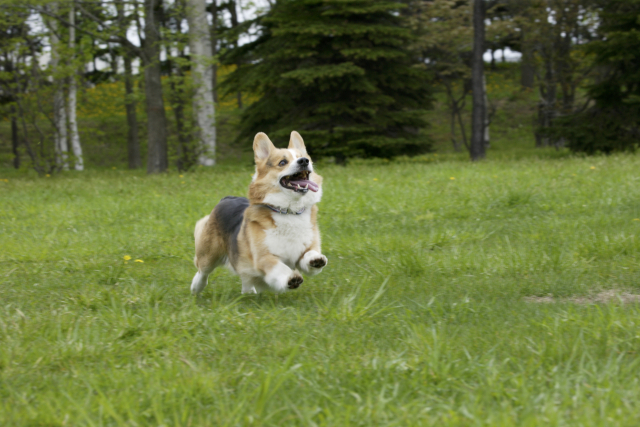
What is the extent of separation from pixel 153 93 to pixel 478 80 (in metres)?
9.55

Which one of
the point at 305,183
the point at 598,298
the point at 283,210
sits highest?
the point at 305,183

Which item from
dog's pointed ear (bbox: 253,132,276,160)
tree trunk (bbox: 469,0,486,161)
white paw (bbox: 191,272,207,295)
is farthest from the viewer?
tree trunk (bbox: 469,0,486,161)

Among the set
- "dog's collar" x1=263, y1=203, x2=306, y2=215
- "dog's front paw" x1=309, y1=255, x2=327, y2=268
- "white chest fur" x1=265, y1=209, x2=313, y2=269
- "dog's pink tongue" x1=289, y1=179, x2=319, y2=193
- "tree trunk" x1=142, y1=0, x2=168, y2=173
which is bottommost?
"dog's front paw" x1=309, y1=255, x2=327, y2=268

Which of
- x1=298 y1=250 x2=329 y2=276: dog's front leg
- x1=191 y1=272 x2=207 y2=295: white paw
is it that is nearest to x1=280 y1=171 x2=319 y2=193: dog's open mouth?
x1=298 y1=250 x2=329 y2=276: dog's front leg

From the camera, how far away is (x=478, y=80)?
58.7 feet

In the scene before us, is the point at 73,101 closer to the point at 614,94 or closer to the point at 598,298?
the point at 614,94

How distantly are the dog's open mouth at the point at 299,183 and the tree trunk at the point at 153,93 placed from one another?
12628 mm

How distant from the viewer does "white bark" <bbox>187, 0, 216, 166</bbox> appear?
56.9 ft

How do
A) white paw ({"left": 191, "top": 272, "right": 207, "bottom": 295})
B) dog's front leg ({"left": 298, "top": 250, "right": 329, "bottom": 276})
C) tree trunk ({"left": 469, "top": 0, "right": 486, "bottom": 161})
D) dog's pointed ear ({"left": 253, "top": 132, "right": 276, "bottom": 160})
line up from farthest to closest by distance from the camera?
tree trunk ({"left": 469, "top": 0, "right": 486, "bottom": 161}) → white paw ({"left": 191, "top": 272, "right": 207, "bottom": 295}) → dog's pointed ear ({"left": 253, "top": 132, "right": 276, "bottom": 160}) → dog's front leg ({"left": 298, "top": 250, "right": 329, "bottom": 276})

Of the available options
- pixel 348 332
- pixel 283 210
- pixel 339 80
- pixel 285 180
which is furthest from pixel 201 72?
pixel 348 332

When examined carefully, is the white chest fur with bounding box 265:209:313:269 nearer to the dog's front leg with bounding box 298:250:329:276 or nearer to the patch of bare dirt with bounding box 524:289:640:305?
the dog's front leg with bounding box 298:250:329:276

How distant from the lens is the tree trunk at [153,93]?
52.9ft

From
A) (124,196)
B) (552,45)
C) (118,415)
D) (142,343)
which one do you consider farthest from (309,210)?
(552,45)

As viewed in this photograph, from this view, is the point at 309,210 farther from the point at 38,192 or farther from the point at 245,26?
the point at 245,26
